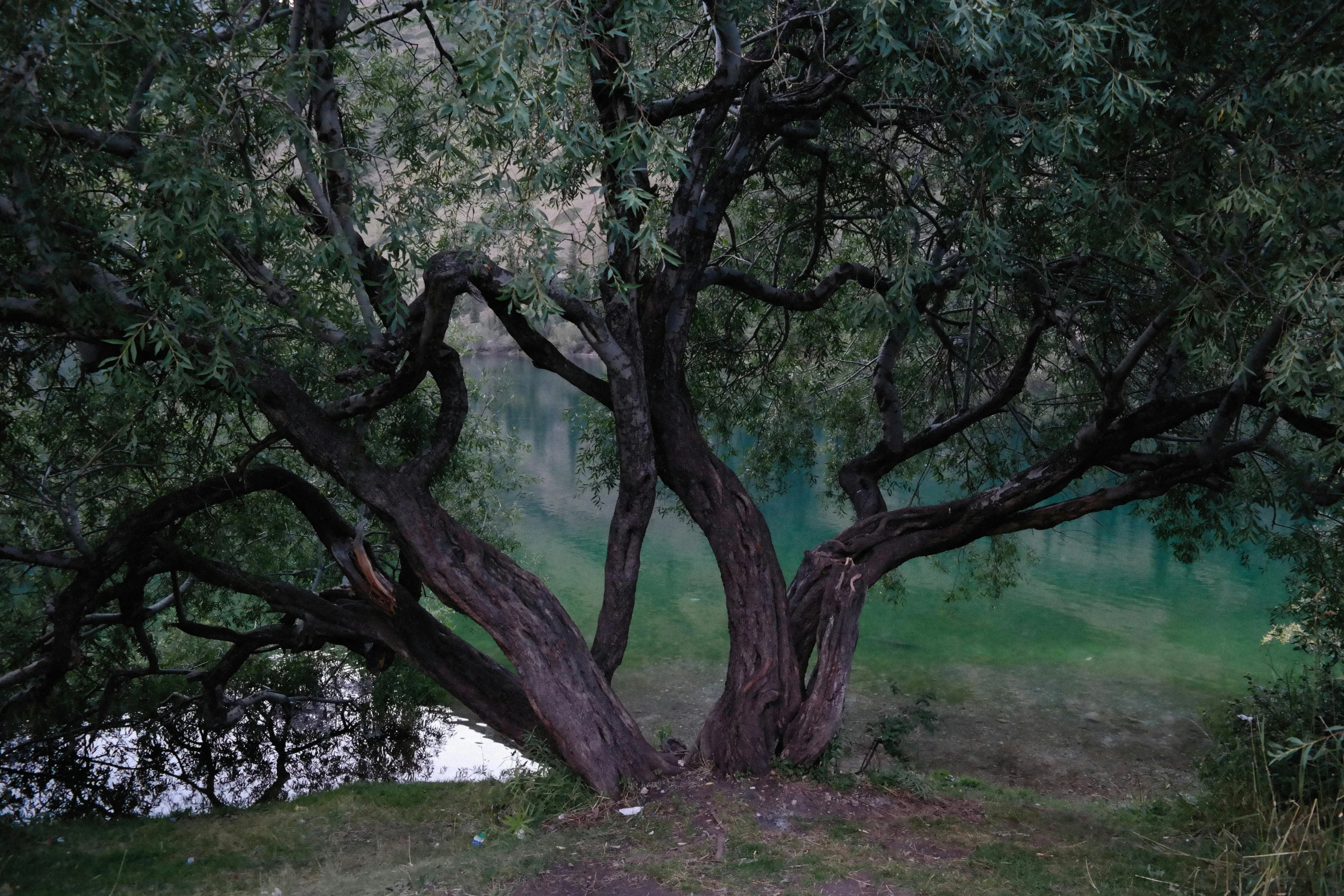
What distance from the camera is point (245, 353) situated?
17.3 ft

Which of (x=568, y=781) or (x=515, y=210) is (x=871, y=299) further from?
(x=568, y=781)

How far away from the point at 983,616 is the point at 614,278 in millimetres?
12943

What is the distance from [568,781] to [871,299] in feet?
10.6

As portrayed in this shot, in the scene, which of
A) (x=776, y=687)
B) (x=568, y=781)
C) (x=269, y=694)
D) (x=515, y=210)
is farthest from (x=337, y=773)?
(x=515, y=210)

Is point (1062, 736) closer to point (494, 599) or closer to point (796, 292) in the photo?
point (796, 292)

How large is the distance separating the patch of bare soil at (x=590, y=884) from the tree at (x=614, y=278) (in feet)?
3.85

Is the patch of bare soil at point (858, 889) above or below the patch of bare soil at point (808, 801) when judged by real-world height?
below

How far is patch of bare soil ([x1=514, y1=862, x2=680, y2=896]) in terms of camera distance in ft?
14.4

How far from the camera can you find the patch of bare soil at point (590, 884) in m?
4.38

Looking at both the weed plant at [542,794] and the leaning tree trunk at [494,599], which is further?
the leaning tree trunk at [494,599]

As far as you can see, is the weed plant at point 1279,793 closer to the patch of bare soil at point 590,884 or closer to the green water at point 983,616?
the patch of bare soil at point 590,884

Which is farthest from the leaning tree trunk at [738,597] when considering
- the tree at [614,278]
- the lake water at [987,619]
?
the lake water at [987,619]

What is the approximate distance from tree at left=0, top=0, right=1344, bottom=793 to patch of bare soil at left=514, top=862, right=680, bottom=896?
1173 millimetres

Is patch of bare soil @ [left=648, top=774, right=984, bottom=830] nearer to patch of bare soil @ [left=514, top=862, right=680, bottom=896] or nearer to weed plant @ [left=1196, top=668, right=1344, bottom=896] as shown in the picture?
patch of bare soil @ [left=514, top=862, right=680, bottom=896]
